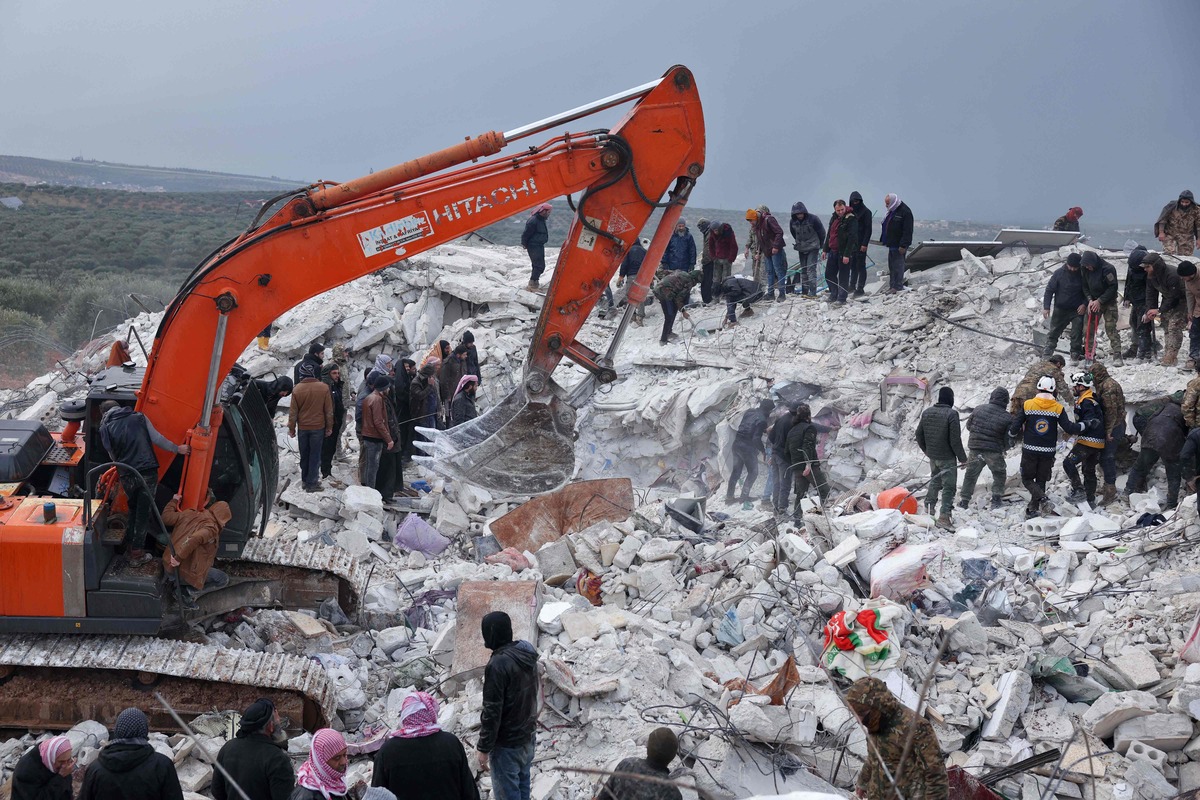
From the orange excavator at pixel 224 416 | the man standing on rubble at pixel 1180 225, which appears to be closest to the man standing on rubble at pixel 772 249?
the man standing on rubble at pixel 1180 225

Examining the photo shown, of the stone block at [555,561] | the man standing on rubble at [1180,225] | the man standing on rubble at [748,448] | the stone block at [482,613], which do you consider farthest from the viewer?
the man standing on rubble at [1180,225]

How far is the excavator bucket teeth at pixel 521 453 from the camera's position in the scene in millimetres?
8445

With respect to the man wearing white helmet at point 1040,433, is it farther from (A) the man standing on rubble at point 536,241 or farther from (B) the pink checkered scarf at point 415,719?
(A) the man standing on rubble at point 536,241

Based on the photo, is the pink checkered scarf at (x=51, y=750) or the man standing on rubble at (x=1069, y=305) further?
the man standing on rubble at (x=1069, y=305)

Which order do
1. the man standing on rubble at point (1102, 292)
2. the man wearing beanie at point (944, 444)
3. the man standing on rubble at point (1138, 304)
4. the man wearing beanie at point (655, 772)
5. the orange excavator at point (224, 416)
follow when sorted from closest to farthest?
the man wearing beanie at point (655, 772), the orange excavator at point (224, 416), the man wearing beanie at point (944, 444), the man standing on rubble at point (1102, 292), the man standing on rubble at point (1138, 304)

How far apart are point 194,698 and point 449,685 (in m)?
1.65

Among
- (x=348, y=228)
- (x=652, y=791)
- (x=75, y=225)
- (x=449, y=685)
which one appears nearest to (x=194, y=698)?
(x=449, y=685)

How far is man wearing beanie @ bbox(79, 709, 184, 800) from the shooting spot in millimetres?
4164

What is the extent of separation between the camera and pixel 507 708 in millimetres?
4789

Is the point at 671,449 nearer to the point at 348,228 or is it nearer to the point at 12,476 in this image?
the point at 348,228

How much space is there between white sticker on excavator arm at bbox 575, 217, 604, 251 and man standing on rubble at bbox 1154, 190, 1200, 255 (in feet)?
29.8

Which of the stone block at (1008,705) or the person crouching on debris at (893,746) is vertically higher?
the person crouching on debris at (893,746)

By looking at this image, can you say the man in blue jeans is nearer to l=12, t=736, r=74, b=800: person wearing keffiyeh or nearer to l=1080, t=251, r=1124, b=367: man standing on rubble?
Answer: l=12, t=736, r=74, b=800: person wearing keffiyeh

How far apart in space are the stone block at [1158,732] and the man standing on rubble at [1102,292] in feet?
21.9
